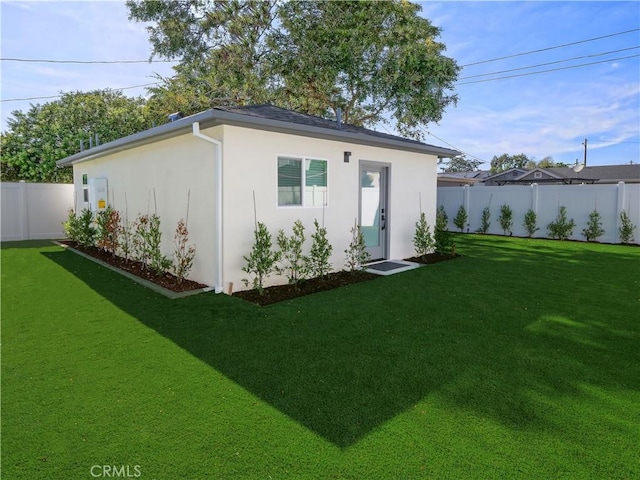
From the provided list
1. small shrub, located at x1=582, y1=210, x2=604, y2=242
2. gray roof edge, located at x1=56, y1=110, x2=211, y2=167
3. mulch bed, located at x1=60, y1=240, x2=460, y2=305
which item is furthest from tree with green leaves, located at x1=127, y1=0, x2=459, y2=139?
mulch bed, located at x1=60, y1=240, x2=460, y2=305

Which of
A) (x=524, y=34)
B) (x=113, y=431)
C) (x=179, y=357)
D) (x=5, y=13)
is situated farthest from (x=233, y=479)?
(x=524, y=34)

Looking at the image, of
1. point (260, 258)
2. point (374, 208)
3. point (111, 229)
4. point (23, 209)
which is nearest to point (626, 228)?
point (374, 208)

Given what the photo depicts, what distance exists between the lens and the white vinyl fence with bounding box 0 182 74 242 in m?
12.7

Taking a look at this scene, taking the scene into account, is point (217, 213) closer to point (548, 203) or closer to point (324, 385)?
point (324, 385)

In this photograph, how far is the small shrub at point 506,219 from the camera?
50.0 feet

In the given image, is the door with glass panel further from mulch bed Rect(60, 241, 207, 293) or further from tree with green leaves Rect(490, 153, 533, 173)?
tree with green leaves Rect(490, 153, 533, 173)

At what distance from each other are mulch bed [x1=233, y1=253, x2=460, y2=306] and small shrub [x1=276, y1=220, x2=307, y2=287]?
18 centimetres

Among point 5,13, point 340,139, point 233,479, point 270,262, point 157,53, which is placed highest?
point 157,53

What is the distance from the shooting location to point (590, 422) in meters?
2.62

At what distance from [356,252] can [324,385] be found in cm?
473

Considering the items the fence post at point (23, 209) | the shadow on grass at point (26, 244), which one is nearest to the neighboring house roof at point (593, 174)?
the shadow on grass at point (26, 244)

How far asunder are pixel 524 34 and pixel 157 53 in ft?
50.9

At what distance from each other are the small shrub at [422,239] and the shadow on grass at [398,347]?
9.27ft

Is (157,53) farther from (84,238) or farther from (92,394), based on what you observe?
(92,394)
